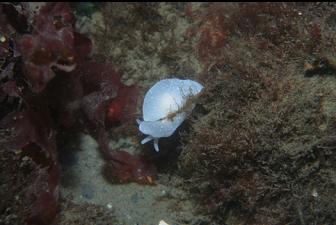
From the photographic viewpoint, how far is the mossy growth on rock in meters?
3.08

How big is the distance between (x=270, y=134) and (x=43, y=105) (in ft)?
6.80

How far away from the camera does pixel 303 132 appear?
10.1 ft

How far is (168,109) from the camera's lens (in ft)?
11.1

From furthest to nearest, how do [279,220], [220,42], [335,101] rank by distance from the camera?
[220,42] < [279,220] < [335,101]

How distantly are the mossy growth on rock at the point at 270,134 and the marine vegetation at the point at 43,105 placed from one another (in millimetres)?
794

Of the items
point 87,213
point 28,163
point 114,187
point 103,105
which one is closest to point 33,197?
point 28,163

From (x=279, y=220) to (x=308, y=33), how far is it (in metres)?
1.72

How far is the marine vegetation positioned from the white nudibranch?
0.53 metres

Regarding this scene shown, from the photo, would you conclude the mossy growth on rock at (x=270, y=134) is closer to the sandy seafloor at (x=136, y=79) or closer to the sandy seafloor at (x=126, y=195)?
the sandy seafloor at (x=126, y=195)

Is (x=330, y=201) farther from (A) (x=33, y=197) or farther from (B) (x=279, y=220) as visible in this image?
(A) (x=33, y=197)

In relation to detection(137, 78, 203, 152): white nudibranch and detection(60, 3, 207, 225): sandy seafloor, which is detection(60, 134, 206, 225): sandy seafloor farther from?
detection(137, 78, 203, 152): white nudibranch

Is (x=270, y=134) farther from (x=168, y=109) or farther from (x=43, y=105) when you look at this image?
(x=43, y=105)

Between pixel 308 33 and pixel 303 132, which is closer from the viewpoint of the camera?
pixel 303 132

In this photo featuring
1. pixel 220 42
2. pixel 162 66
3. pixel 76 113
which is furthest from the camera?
pixel 162 66
